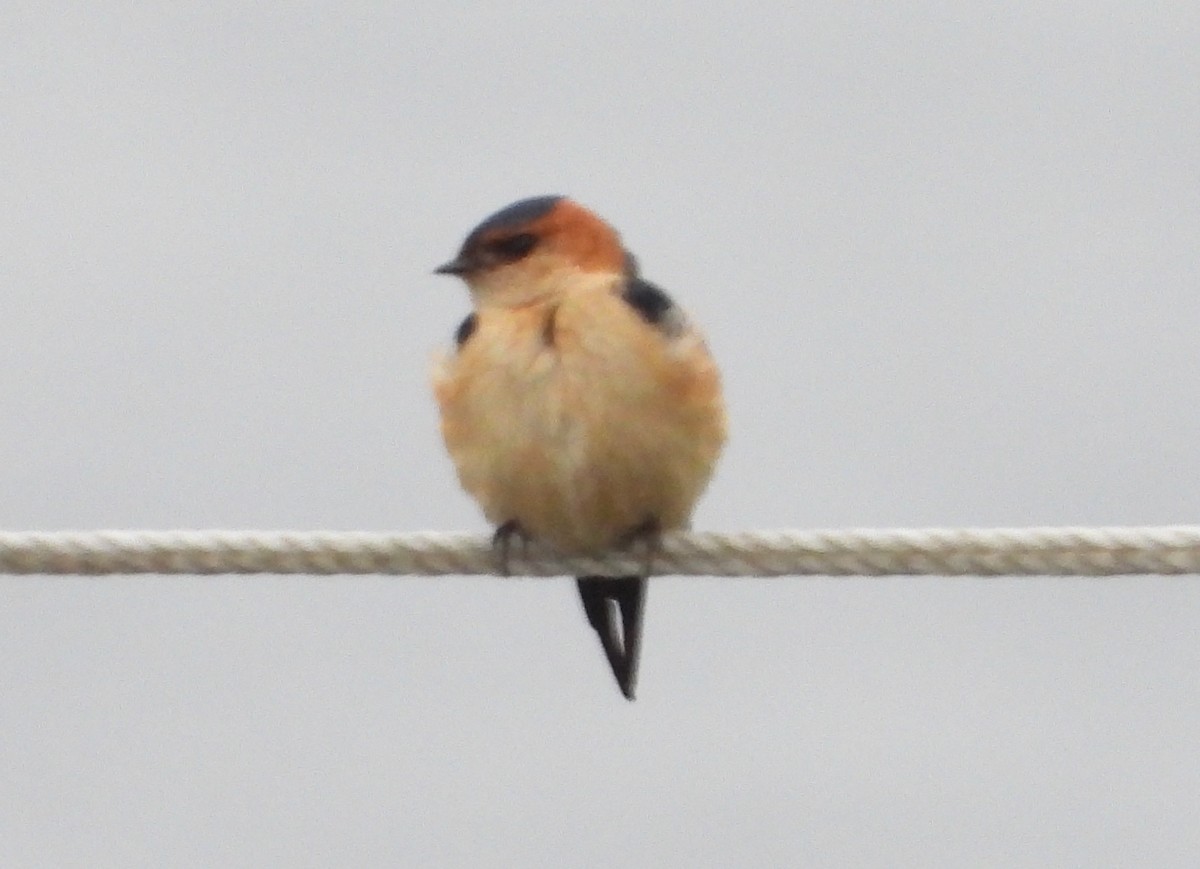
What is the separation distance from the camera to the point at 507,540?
18.1 feet

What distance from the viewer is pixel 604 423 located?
5387mm

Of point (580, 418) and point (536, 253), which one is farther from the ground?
point (536, 253)

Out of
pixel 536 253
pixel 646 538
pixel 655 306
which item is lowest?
pixel 646 538

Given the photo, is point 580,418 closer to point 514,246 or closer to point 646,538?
point 646,538

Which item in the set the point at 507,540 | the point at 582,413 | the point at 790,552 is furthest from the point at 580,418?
the point at 790,552

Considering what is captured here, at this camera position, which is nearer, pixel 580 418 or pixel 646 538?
pixel 580 418

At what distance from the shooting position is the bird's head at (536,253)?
5.79m

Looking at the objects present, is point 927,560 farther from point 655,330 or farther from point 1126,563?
point 655,330

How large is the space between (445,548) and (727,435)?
996mm

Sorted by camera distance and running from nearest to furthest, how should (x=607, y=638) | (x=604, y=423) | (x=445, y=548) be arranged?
(x=445, y=548), (x=604, y=423), (x=607, y=638)

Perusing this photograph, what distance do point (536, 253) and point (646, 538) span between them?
72cm

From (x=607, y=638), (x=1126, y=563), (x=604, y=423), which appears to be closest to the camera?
(x=1126, y=563)

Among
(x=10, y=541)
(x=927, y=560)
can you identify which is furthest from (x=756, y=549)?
(x=10, y=541)

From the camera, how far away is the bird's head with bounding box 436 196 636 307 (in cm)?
579
